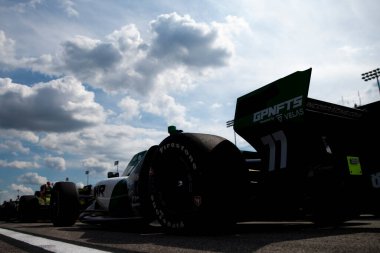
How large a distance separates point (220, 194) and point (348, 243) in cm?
140

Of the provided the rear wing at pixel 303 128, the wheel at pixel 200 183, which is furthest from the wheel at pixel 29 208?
the rear wing at pixel 303 128

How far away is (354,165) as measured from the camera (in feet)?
12.4

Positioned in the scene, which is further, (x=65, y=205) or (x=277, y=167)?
(x=65, y=205)

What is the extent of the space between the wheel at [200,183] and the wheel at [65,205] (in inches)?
142

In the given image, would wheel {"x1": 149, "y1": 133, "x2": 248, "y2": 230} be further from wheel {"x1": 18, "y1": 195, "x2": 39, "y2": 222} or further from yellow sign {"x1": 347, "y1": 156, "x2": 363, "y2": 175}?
wheel {"x1": 18, "y1": 195, "x2": 39, "y2": 222}

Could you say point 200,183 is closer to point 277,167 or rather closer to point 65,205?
point 277,167

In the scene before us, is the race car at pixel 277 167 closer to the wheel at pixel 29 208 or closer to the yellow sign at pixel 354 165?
the yellow sign at pixel 354 165

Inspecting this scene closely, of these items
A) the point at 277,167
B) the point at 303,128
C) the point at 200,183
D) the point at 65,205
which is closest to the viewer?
the point at 200,183

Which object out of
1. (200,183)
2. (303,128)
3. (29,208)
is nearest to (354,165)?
(303,128)

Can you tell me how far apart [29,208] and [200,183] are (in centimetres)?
899

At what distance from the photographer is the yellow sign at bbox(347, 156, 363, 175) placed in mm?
3764

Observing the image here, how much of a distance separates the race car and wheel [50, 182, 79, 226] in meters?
3.45

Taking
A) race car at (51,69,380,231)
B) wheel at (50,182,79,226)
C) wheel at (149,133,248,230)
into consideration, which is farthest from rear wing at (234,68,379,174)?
wheel at (50,182,79,226)

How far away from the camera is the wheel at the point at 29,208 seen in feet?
36.2
